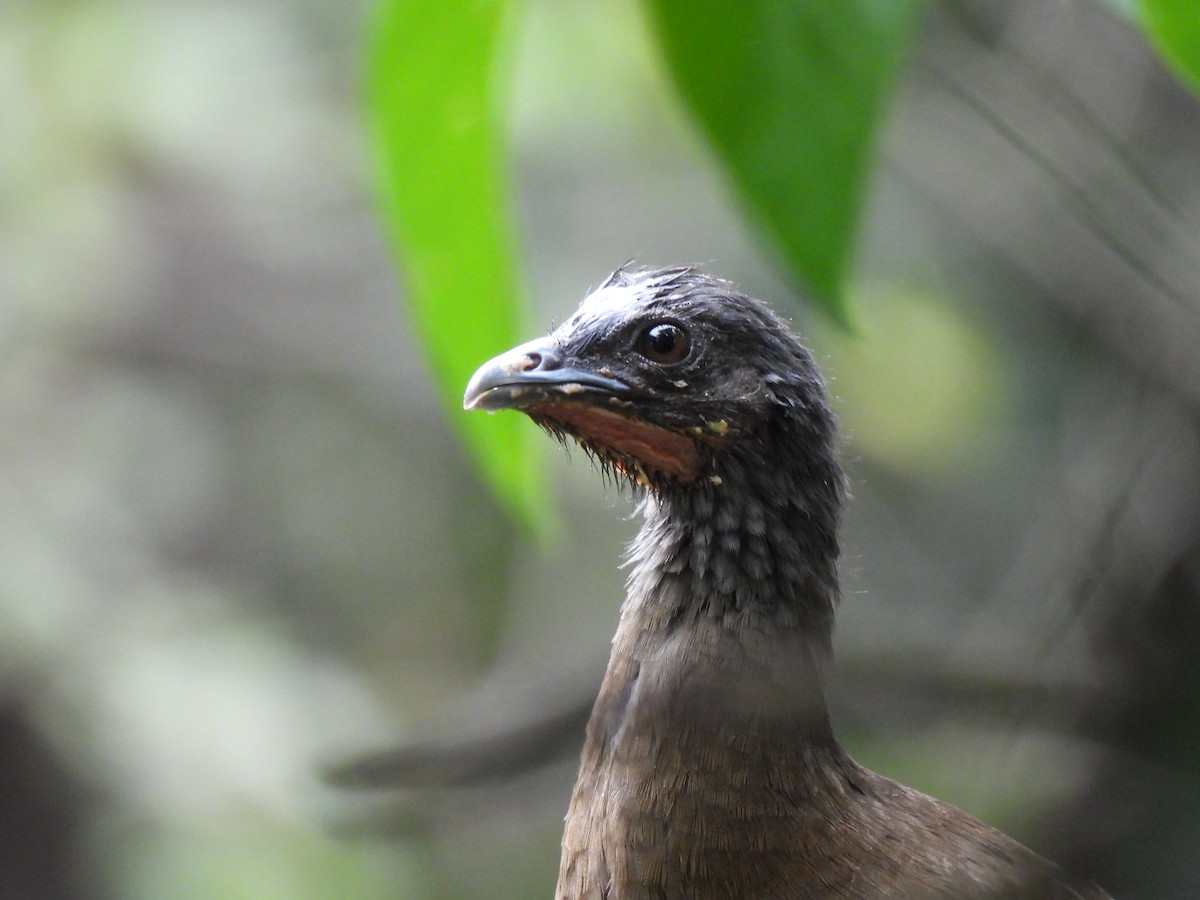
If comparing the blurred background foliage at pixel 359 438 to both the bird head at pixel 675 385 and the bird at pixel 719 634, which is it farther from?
the bird head at pixel 675 385

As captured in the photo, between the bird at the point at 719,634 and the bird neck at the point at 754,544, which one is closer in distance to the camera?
the bird at the point at 719,634

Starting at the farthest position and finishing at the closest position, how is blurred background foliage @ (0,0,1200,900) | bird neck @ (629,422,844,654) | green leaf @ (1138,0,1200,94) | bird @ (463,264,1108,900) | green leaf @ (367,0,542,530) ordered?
1. blurred background foliage @ (0,0,1200,900)
2. bird neck @ (629,422,844,654)
3. bird @ (463,264,1108,900)
4. green leaf @ (367,0,542,530)
5. green leaf @ (1138,0,1200,94)

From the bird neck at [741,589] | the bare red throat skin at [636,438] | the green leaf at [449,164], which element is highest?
the bare red throat skin at [636,438]

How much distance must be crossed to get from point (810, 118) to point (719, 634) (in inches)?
57.9

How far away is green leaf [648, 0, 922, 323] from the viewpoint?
58cm

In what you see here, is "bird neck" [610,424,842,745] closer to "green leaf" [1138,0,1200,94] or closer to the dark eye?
the dark eye

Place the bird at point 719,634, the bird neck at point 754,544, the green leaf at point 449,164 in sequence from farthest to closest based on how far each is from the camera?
the bird neck at point 754,544 → the bird at point 719,634 → the green leaf at point 449,164

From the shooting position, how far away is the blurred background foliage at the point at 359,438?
9.43 ft

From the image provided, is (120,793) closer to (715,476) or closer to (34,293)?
(34,293)

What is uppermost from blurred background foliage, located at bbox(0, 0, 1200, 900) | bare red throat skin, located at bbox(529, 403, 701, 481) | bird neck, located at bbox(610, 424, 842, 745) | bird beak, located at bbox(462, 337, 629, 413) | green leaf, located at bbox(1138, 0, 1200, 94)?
blurred background foliage, located at bbox(0, 0, 1200, 900)

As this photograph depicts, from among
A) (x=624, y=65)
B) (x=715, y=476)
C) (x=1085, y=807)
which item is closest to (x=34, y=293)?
(x=624, y=65)

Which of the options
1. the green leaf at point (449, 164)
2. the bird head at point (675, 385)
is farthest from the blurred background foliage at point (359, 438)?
the green leaf at point (449, 164)

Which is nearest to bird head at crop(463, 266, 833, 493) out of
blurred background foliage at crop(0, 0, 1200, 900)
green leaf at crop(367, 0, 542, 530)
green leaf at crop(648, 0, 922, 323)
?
blurred background foliage at crop(0, 0, 1200, 900)

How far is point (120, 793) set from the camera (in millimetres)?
4887
